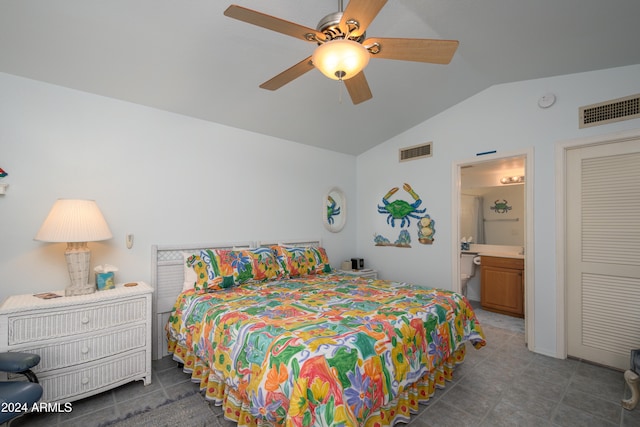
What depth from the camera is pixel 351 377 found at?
1.42 m

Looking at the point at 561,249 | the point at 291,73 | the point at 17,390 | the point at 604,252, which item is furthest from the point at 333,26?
the point at 604,252

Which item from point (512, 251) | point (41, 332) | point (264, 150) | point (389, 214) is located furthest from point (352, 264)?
point (41, 332)

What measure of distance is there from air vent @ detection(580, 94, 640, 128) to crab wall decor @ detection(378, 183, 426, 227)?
72.9 inches

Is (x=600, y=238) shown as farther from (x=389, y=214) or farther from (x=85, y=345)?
(x=85, y=345)

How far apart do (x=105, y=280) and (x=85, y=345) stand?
513 mm

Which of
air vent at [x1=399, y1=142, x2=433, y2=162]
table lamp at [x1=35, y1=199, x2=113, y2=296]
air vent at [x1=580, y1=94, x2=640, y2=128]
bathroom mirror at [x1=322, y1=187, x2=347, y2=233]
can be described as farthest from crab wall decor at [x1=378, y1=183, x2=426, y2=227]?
table lamp at [x1=35, y1=199, x2=113, y2=296]

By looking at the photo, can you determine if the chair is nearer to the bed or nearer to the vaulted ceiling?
the bed

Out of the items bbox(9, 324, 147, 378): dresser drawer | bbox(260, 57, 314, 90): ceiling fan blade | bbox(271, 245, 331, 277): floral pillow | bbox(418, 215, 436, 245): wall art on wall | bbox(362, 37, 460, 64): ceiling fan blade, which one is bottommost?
bbox(9, 324, 147, 378): dresser drawer

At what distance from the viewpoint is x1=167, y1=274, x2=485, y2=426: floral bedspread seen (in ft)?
4.53

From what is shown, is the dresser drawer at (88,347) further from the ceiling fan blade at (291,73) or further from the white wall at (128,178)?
the ceiling fan blade at (291,73)

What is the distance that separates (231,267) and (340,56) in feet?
6.89

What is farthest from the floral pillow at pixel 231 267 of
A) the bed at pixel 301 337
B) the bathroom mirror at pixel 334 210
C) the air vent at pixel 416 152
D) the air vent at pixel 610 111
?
the air vent at pixel 610 111

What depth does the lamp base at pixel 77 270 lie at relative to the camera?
2.23m

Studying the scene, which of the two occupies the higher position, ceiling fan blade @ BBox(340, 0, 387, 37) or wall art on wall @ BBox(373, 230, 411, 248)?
ceiling fan blade @ BBox(340, 0, 387, 37)
